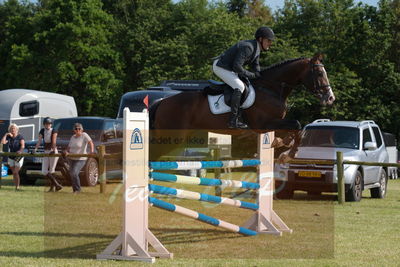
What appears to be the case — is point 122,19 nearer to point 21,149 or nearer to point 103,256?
point 21,149

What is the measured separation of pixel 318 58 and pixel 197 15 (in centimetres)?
3636

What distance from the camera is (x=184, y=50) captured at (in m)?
38.9

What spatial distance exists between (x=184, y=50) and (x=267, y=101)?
30975 mm

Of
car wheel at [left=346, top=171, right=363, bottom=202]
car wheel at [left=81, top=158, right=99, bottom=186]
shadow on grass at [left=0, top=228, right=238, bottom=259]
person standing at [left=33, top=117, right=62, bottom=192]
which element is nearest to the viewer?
shadow on grass at [left=0, top=228, right=238, bottom=259]

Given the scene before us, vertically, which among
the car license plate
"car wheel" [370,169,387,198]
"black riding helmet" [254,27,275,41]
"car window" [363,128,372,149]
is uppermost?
"black riding helmet" [254,27,275,41]

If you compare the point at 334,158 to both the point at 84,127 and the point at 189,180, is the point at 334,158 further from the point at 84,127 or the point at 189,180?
the point at 189,180

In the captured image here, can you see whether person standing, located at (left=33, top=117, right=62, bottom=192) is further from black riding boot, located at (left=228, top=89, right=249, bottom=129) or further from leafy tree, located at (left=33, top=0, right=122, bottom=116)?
leafy tree, located at (left=33, top=0, right=122, bottom=116)

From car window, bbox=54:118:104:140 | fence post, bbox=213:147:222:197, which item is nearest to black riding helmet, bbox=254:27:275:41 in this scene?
fence post, bbox=213:147:222:197

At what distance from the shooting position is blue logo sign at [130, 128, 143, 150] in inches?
252

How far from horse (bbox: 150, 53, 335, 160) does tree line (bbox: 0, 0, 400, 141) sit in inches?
1097

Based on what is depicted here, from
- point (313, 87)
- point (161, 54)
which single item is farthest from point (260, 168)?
point (161, 54)

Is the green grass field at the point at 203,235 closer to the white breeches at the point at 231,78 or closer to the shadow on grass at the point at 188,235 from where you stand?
the shadow on grass at the point at 188,235

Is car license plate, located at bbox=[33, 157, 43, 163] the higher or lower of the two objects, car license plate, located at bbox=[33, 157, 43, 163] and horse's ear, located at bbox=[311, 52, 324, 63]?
the lower

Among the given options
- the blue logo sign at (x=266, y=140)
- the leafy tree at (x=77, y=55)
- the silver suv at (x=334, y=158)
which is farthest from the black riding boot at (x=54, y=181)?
the leafy tree at (x=77, y=55)
